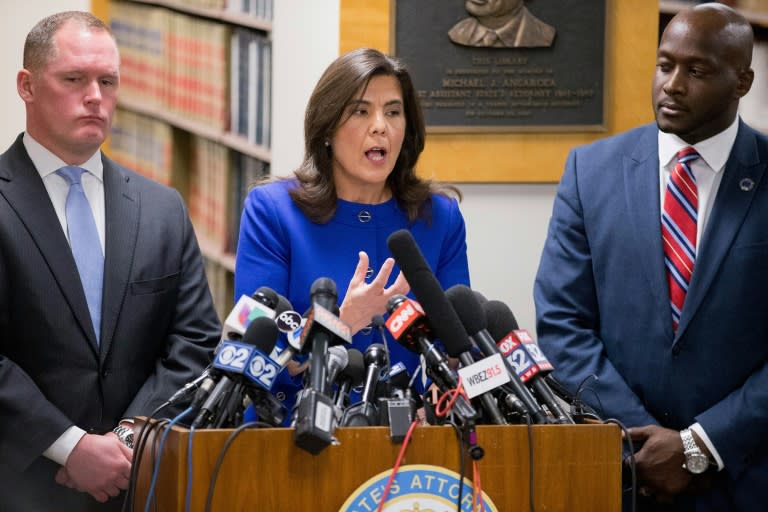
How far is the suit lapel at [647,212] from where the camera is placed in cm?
283

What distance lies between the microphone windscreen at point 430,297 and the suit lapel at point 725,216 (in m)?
1.04

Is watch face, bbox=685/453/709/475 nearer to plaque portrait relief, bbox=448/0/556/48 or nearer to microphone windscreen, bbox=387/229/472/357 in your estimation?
microphone windscreen, bbox=387/229/472/357

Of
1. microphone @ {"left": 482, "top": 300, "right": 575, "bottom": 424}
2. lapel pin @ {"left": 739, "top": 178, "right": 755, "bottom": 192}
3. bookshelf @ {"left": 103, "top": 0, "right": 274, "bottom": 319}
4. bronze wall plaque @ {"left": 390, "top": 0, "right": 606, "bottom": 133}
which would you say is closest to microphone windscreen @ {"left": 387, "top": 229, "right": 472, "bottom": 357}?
microphone @ {"left": 482, "top": 300, "right": 575, "bottom": 424}

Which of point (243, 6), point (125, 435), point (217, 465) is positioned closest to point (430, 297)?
point (217, 465)

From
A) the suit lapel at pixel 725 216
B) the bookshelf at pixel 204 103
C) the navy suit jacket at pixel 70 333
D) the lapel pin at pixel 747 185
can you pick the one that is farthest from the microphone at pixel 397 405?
the bookshelf at pixel 204 103

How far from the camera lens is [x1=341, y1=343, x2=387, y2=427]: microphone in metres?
1.99

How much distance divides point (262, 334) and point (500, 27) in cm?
237

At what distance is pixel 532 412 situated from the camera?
78.6 inches

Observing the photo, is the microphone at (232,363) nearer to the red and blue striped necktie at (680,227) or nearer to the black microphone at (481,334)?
the black microphone at (481,334)

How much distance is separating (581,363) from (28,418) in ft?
4.60

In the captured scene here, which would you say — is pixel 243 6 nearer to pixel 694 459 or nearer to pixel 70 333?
pixel 70 333

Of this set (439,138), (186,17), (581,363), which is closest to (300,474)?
(581,363)

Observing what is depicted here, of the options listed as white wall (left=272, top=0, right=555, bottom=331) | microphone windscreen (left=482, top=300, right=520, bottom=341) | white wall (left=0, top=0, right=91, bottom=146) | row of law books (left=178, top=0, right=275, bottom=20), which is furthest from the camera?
row of law books (left=178, top=0, right=275, bottom=20)

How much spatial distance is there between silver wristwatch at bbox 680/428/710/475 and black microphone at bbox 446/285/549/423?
819 millimetres
